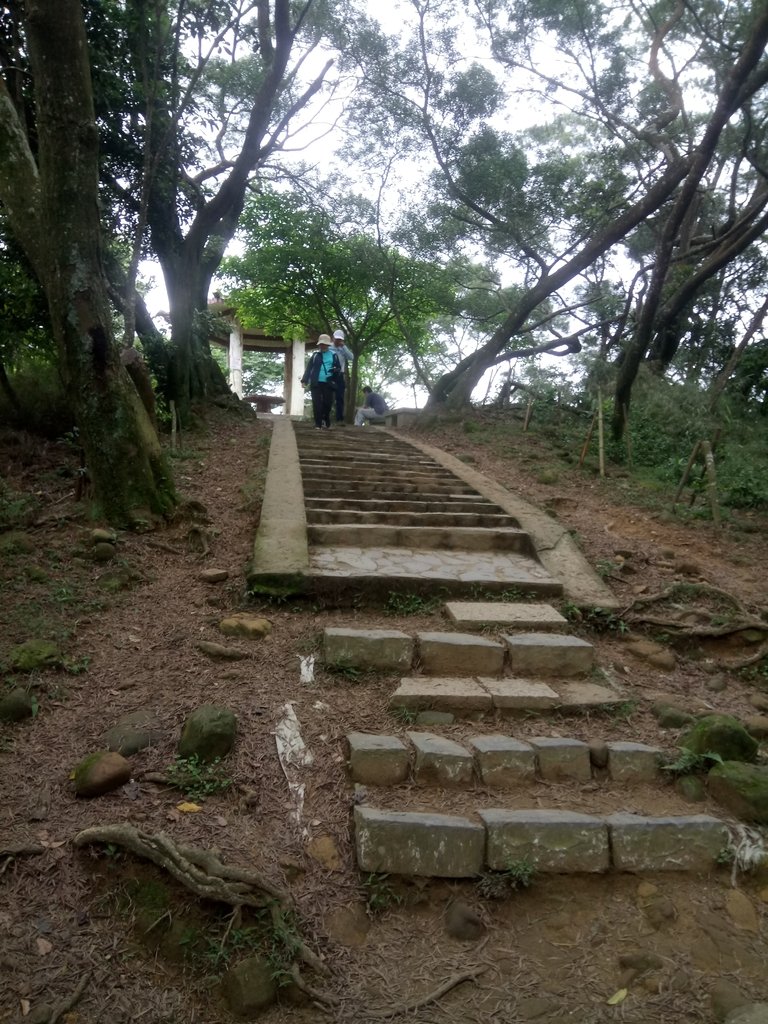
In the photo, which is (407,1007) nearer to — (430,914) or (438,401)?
(430,914)

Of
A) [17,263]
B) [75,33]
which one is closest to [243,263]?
[17,263]

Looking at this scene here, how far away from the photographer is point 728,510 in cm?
713

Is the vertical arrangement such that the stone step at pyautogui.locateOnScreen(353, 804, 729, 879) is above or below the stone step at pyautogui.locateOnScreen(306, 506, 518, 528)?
below

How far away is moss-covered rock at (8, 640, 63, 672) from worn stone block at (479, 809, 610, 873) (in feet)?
7.20

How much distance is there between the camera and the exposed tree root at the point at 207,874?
2326mm

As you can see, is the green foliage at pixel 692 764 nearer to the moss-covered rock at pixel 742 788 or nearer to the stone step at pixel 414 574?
the moss-covered rock at pixel 742 788

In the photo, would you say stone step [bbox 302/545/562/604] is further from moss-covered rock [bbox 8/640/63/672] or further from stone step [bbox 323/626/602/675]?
moss-covered rock [bbox 8/640/63/672]

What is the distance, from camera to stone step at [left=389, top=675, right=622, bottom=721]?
3443mm

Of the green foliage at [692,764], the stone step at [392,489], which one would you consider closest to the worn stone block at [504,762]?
the green foliage at [692,764]

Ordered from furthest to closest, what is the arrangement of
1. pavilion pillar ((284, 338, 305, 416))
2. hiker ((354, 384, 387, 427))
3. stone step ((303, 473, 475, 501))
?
pavilion pillar ((284, 338, 305, 416)) < hiker ((354, 384, 387, 427)) < stone step ((303, 473, 475, 501))

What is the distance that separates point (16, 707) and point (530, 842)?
2.28 meters

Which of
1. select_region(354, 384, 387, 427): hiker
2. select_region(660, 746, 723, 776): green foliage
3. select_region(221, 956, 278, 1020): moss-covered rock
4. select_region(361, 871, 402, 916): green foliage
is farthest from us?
select_region(354, 384, 387, 427): hiker

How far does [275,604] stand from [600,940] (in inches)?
99.2

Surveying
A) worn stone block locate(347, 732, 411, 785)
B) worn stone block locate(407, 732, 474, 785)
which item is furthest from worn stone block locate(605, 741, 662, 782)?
worn stone block locate(347, 732, 411, 785)
